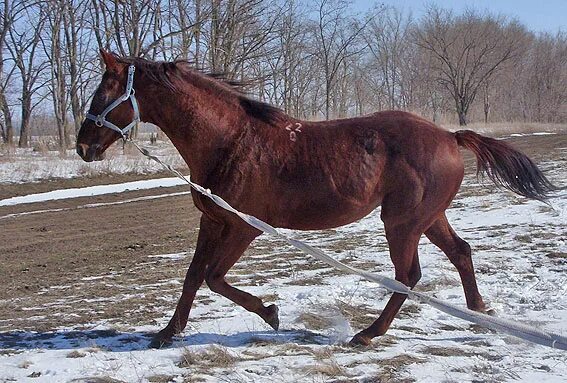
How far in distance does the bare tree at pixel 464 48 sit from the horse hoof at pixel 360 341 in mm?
62202

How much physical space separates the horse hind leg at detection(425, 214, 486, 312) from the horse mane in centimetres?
159

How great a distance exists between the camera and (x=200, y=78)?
522 centimetres

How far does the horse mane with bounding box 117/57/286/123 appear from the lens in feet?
16.5

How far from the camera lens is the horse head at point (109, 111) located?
194 inches

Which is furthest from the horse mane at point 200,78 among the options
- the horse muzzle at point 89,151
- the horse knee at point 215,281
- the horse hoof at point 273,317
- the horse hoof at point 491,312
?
the horse hoof at point 491,312

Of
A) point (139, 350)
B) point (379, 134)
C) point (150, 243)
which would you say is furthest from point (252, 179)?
point (150, 243)

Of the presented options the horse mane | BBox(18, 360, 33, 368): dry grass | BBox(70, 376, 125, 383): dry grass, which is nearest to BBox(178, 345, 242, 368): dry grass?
BBox(70, 376, 125, 383): dry grass

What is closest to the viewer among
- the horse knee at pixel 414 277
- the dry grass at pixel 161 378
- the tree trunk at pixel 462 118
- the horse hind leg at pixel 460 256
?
the dry grass at pixel 161 378

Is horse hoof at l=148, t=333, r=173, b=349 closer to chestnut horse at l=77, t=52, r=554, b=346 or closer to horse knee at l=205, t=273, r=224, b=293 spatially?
chestnut horse at l=77, t=52, r=554, b=346

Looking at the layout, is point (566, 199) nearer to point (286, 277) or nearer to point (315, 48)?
point (286, 277)

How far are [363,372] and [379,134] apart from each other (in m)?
1.88

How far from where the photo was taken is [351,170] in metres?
4.95

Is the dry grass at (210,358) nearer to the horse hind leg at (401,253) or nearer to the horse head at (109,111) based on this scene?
the horse hind leg at (401,253)

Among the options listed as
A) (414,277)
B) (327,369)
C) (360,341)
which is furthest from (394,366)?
(414,277)
